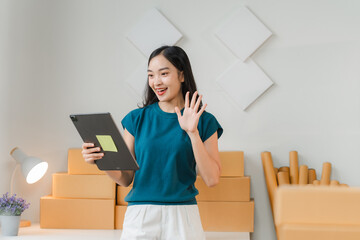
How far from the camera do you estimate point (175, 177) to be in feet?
4.93

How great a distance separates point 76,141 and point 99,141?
984 millimetres

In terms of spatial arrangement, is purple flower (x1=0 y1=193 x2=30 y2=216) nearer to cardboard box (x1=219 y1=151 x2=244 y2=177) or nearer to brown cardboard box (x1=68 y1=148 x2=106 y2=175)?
brown cardboard box (x1=68 y1=148 x2=106 y2=175)

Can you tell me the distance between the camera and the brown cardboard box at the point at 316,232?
0.54 metres

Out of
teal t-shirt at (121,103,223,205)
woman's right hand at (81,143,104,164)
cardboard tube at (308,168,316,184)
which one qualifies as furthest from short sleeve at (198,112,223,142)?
cardboard tube at (308,168,316,184)

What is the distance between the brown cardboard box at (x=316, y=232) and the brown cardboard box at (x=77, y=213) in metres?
1.79

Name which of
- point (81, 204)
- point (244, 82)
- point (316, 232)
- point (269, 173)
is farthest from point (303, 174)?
point (316, 232)

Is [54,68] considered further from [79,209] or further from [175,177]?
[175,177]

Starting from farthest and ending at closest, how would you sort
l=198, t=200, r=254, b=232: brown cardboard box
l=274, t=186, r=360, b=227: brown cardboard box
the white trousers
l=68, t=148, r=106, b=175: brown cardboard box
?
1. l=68, t=148, r=106, b=175: brown cardboard box
2. l=198, t=200, r=254, b=232: brown cardboard box
3. the white trousers
4. l=274, t=186, r=360, b=227: brown cardboard box

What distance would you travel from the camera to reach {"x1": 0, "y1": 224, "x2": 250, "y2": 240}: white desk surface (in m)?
2.04

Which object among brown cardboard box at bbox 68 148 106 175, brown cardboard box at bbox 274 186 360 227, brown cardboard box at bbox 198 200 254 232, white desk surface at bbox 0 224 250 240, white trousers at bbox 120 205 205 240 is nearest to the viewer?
brown cardboard box at bbox 274 186 360 227

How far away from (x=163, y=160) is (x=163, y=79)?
0.92ft

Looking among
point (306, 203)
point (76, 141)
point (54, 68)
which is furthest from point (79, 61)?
point (306, 203)

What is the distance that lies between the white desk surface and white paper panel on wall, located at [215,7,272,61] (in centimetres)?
88

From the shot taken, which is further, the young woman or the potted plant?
the potted plant
